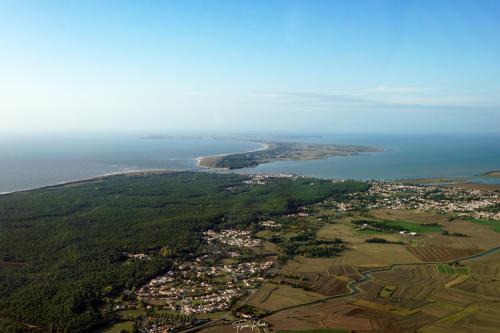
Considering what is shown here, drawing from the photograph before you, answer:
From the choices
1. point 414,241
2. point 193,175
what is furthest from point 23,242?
point 193,175

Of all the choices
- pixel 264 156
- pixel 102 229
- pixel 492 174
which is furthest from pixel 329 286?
pixel 264 156

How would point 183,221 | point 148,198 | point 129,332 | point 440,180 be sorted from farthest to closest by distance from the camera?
1. point 440,180
2. point 148,198
3. point 183,221
4. point 129,332

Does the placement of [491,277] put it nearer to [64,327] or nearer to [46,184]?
[64,327]

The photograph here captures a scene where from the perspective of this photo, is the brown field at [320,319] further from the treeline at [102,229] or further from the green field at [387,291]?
the treeline at [102,229]

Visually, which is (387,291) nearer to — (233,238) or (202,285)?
(202,285)

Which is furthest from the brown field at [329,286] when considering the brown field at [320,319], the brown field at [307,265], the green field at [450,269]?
the green field at [450,269]

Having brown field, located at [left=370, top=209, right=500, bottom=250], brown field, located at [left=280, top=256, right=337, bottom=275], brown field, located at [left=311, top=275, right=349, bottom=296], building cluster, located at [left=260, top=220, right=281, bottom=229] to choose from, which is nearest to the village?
brown field, located at [left=280, top=256, right=337, bottom=275]
